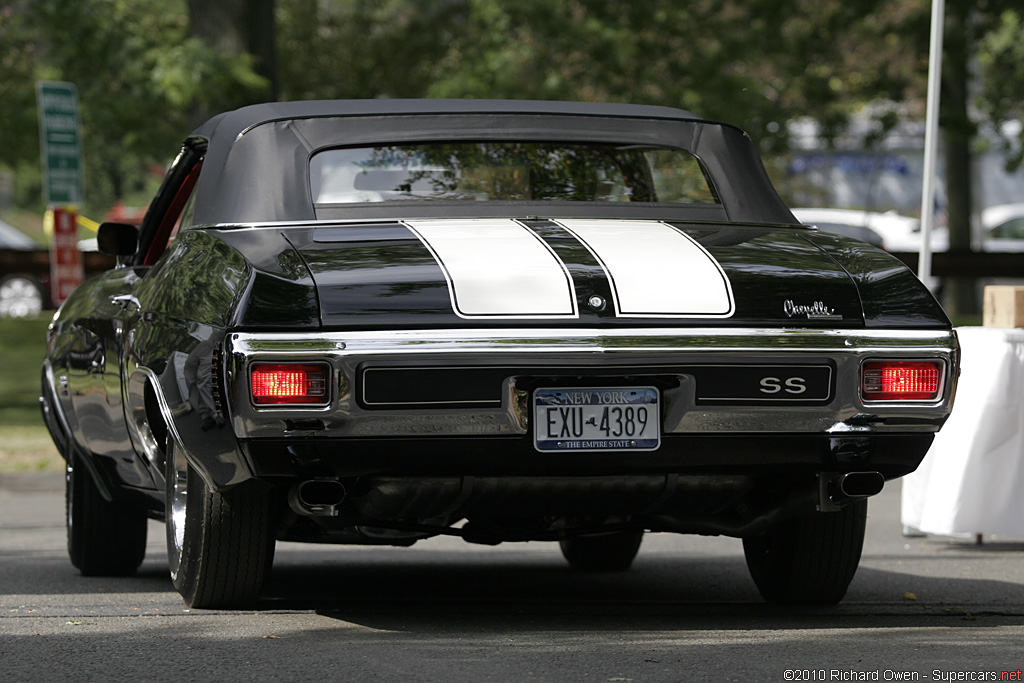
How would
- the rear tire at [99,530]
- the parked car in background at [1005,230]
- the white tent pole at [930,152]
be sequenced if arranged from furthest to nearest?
the parked car in background at [1005,230]
the white tent pole at [930,152]
the rear tire at [99,530]

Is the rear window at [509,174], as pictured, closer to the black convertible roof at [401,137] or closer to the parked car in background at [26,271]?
the black convertible roof at [401,137]

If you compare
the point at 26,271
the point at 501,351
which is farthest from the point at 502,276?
the point at 26,271

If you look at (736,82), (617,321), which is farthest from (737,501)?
(736,82)

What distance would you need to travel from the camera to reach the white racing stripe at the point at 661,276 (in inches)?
182

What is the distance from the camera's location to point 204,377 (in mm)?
4570

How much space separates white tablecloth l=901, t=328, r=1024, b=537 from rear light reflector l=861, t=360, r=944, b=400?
243cm

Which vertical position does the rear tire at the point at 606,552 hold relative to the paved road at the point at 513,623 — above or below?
below

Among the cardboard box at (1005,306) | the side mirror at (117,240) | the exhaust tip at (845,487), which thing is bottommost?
the exhaust tip at (845,487)

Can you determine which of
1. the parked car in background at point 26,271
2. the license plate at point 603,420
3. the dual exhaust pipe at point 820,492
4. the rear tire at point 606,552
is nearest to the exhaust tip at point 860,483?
the dual exhaust pipe at point 820,492

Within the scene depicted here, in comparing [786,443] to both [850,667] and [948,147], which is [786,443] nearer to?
[850,667]

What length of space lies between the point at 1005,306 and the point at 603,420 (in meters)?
3.37

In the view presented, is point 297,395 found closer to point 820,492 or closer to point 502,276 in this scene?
point 502,276

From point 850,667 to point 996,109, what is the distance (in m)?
20.1

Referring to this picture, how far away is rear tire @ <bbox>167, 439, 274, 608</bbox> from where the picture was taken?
4973 millimetres
